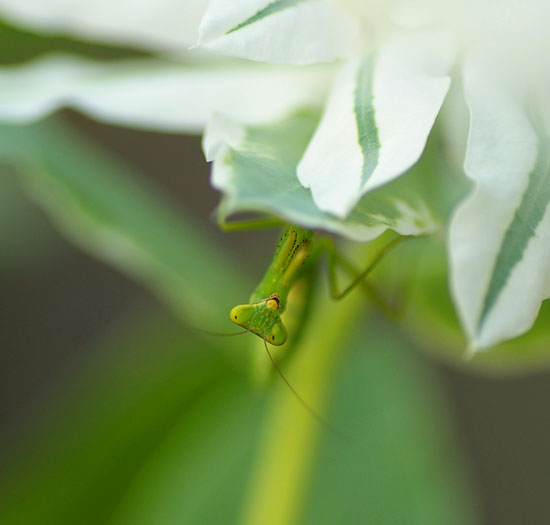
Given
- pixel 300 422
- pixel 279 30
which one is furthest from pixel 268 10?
pixel 300 422

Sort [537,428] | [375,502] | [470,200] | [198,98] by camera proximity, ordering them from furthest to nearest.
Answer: [537,428] → [375,502] → [198,98] → [470,200]

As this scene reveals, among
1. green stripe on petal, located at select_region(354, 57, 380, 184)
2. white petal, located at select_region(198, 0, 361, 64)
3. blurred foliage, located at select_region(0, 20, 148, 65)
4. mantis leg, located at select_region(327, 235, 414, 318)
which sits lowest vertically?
mantis leg, located at select_region(327, 235, 414, 318)

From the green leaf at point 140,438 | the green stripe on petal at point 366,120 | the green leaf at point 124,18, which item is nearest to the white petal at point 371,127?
the green stripe on petal at point 366,120

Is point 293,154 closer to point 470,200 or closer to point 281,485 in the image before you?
point 470,200

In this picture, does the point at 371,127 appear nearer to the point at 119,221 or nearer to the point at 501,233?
the point at 501,233

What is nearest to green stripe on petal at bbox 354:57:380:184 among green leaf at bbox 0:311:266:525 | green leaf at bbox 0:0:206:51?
green leaf at bbox 0:0:206:51

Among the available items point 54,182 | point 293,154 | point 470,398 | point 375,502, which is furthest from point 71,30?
point 470,398

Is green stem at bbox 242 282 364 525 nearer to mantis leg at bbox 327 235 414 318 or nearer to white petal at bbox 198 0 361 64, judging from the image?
mantis leg at bbox 327 235 414 318
